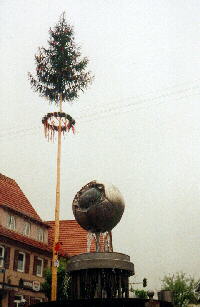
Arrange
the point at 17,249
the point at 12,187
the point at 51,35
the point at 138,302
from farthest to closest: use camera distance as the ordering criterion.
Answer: the point at 12,187 < the point at 17,249 < the point at 51,35 < the point at 138,302

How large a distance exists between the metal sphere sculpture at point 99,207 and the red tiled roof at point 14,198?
2206cm

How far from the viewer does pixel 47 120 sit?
2539 centimetres

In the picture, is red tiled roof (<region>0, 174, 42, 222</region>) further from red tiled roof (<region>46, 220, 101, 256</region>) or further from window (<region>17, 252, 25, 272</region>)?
window (<region>17, 252, 25, 272</region>)

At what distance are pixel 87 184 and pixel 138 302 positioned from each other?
4.25 metres

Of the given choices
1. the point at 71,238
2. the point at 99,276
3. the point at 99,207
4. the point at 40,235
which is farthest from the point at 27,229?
the point at 99,276

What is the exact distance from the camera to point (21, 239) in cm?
3362

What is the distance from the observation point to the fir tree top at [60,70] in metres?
26.3

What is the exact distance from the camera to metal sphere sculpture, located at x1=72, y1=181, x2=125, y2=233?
40.8ft

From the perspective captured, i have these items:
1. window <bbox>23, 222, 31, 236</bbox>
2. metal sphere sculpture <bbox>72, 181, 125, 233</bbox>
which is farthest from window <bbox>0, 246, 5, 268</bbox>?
metal sphere sculpture <bbox>72, 181, 125, 233</bbox>

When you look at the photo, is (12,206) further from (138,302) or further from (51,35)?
(138,302)

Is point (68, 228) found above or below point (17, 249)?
above

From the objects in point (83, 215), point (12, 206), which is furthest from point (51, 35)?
point (83, 215)

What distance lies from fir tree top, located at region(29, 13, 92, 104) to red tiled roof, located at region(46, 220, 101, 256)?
1657 cm

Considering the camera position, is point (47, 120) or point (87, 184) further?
point (47, 120)
